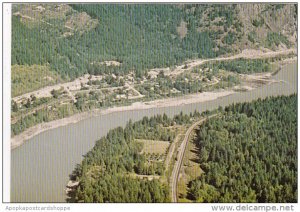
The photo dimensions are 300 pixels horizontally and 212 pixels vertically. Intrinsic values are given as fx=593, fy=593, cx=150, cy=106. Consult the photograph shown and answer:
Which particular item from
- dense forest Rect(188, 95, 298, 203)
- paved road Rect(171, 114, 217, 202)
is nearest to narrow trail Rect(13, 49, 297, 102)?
paved road Rect(171, 114, 217, 202)

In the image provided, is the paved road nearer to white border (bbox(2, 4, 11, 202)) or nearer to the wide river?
the wide river

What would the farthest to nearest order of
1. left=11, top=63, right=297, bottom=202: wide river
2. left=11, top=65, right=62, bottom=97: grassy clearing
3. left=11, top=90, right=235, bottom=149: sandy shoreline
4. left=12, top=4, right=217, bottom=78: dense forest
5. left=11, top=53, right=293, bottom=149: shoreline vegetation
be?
left=12, top=4, right=217, bottom=78: dense forest < left=11, top=65, right=62, bottom=97: grassy clearing < left=11, top=53, right=293, bottom=149: shoreline vegetation < left=11, top=90, right=235, bottom=149: sandy shoreline < left=11, top=63, right=297, bottom=202: wide river

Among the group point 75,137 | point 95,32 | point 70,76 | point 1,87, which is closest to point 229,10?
point 95,32

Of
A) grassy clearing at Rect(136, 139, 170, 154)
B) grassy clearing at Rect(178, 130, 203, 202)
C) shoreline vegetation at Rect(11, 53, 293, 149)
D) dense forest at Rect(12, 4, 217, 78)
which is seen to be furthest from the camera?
dense forest at Rect(12, 4, 217, 78)

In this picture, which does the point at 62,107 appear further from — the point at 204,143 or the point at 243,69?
the point at 243,69

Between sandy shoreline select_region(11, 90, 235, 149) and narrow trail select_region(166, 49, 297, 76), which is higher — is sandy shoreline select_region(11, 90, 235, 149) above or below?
below

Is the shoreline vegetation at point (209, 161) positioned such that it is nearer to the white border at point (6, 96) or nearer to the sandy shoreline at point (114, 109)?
the white border at point (6, 96)
